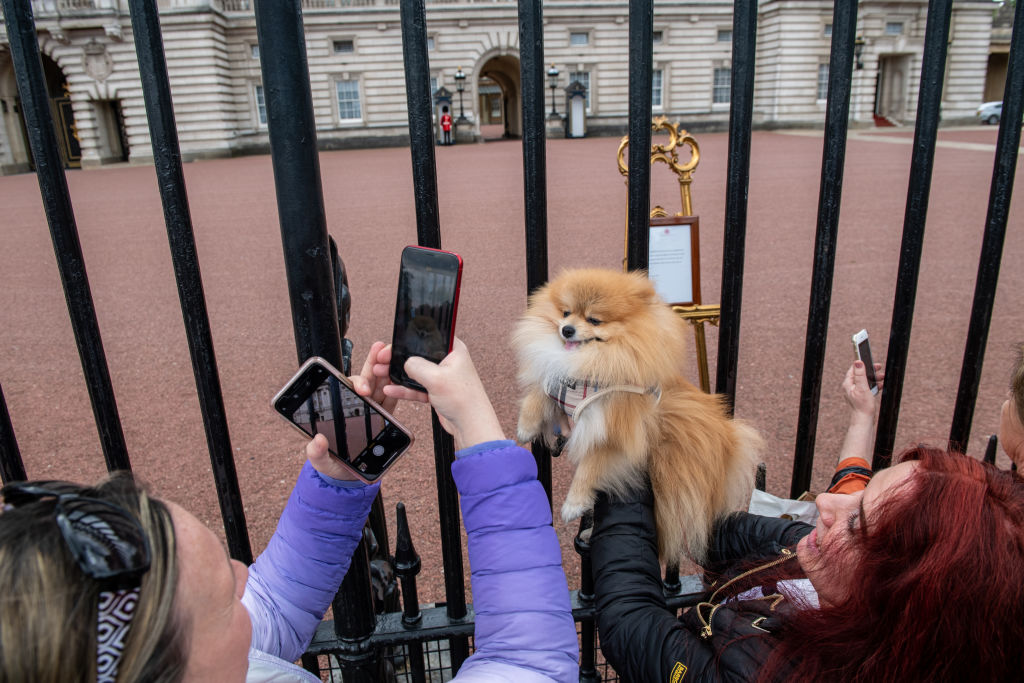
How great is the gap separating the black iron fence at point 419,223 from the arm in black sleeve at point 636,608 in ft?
0.86

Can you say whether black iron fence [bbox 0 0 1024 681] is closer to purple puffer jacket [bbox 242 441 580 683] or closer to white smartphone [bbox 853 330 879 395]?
white smartphone [bbox 853 330 879 395]

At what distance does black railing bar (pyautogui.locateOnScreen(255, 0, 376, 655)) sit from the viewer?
1.13 m

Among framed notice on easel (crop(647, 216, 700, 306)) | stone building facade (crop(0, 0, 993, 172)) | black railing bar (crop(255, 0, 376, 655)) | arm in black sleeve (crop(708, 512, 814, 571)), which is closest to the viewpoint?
black railing bar (crop(255, 0, 376, 655))

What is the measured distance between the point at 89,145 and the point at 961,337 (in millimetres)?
32894

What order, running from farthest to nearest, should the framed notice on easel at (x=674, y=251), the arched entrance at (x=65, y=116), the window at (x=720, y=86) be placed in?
1. the window at (x=720, y=86)
2. the arched entrance at (x=65, y=116)
3. the framed notice on easel at (x=674, y=251)

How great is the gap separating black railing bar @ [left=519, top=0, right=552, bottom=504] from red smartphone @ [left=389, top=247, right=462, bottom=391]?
0.97 feet

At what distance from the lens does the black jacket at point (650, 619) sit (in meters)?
1.29

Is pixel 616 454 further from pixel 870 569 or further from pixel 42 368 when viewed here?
pixel 42 368

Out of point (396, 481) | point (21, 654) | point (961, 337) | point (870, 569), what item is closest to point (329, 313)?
point (21, 654)

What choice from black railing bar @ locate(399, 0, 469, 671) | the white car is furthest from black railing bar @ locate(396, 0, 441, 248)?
the white car

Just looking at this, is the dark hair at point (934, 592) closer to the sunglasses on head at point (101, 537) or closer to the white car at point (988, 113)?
the sunglasses on head at point (101, 537)

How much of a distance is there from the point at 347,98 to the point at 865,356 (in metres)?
34.3

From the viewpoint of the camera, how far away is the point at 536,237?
146 cm

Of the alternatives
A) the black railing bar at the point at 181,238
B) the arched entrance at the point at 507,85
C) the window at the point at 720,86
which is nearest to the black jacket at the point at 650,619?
the black railing bar at the point at 181,238
